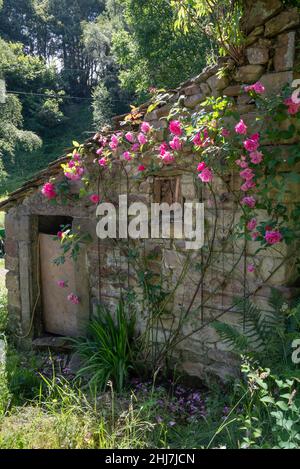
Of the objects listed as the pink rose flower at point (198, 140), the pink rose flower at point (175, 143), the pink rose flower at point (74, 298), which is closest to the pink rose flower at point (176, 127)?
the pink rose flower at point (175, 143)

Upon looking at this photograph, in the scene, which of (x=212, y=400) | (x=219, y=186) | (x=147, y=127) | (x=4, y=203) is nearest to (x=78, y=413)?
(x=212, y=400)

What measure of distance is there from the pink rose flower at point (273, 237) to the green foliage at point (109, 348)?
1.90 metres

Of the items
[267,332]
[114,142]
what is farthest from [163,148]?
[267,332]

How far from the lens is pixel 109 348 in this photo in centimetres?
439

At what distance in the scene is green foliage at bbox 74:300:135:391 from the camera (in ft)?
13.7

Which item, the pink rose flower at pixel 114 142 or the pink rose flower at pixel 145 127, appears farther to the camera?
the pink rose flower at pixel 114 142

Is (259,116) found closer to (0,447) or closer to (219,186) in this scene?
(219,186)

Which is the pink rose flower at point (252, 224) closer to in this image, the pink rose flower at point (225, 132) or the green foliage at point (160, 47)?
the pink rose flower at point (225, 132)

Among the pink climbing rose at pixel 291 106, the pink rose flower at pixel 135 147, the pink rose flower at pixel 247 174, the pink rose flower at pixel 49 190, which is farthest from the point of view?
the pink rose flower at pixel 49 190

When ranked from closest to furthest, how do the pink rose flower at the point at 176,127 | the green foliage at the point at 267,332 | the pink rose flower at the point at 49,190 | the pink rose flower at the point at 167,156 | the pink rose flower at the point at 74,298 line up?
1. the green foliage at the point at 267,332
2. the pink rose flower at the point at 176,127
3. the pink rose flower at the point at 167,156
4. the pink rose flower at the point at 49,190
5. the pink rose flower at the point at 74,298

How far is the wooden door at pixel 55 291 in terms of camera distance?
5.52 m

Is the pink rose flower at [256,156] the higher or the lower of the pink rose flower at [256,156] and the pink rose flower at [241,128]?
the lower

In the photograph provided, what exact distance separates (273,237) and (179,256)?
116 cm
